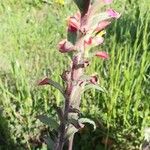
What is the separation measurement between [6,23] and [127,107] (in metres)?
1.55

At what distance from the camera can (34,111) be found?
7.73 ft

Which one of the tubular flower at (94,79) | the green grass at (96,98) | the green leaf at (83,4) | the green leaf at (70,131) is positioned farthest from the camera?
the green grass at (96,98)

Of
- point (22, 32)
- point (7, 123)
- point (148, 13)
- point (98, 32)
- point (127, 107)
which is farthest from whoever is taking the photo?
point (22, 32)

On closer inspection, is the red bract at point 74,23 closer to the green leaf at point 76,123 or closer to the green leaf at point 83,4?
the green leaf at point 83,4

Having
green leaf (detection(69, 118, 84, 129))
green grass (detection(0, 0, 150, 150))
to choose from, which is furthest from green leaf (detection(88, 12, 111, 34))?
green grass (detection(0, 0, 150, 150))

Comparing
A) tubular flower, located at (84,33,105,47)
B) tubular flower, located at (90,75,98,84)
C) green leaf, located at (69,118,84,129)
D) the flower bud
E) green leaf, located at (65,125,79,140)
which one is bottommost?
green leaf, located at (65,125,79,140)

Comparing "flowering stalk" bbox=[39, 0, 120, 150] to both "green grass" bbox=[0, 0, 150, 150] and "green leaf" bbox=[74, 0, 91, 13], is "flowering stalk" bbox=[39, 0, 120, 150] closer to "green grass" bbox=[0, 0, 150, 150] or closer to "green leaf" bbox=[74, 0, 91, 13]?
"green leaf" bbox=[74, 0, 91, 13]

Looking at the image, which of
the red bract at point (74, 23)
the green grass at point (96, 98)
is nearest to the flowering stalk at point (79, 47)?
the red bract at point (74, 23)

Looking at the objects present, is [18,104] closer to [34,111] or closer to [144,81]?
[34,111]

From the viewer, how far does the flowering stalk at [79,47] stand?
1035 millimetres

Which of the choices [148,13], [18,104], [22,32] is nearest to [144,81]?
[148,13]

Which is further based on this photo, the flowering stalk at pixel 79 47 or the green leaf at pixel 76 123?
the green leaf at pixel 76 123

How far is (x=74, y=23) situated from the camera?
3.45 feet

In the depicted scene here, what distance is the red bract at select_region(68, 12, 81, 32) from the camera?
1.05 m
